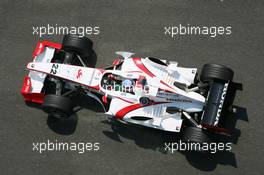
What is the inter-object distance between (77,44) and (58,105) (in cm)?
155

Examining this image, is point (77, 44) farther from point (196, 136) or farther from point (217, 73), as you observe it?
point (196, 136)

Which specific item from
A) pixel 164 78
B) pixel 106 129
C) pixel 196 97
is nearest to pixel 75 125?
pixel 106 129

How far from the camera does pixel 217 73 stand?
24.9ft

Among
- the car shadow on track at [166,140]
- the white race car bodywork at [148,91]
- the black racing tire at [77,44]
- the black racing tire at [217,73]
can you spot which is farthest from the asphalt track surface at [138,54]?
the black racing tire at [217,73]

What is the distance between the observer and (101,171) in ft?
26.9

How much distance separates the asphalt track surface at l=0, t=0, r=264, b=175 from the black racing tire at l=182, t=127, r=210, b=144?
0.75 meters

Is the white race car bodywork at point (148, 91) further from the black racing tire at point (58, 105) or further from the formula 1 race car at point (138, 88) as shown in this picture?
the black racing tire at point (58, 105)

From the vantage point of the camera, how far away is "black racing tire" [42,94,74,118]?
7879 millimetres

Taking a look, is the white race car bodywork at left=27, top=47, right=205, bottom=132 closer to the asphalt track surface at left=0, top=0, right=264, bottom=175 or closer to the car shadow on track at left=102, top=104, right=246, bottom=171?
the car shadow on track at left=102, top=104, right=246, bottom=171

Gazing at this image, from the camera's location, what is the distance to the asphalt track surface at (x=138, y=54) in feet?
26.7

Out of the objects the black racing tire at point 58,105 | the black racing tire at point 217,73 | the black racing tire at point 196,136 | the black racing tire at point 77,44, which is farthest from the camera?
the black racing tire at point 77,44

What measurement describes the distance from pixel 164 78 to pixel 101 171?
Answer: 2.69m

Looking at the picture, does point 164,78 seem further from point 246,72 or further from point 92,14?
point 92,14

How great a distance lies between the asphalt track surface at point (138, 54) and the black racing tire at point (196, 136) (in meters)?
0.75
